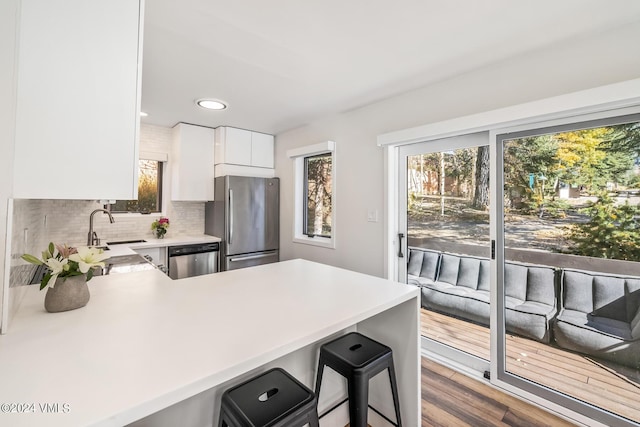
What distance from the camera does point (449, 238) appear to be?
7.98 ft

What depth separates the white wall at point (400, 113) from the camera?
1.65 meters

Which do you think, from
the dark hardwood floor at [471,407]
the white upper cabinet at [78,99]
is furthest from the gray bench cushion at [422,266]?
the white upper cabinet at [78,99]

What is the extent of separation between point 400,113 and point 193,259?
2827mm

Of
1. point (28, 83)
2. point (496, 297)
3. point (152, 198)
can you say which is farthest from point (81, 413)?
point (152, 198)

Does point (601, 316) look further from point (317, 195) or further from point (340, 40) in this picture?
point (317, 195)

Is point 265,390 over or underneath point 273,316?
underneath

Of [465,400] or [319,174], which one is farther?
[319,174]

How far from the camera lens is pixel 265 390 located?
1099 mm

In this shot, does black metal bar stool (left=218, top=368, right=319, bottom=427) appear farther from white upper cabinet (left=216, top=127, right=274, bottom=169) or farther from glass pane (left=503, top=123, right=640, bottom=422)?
white upper cabinet (left=216, top=127, right=274, bottom=169)

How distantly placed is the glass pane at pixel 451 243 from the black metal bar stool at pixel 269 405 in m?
1.85

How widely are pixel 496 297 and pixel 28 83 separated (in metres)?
2.84

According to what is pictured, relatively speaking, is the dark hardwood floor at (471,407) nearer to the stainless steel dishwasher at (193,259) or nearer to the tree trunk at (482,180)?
the tree trunk at (482,180)

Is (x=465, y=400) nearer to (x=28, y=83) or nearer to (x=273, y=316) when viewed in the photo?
(x=273, y=316)

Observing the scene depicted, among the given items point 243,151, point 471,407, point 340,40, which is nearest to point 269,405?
point 471,407
